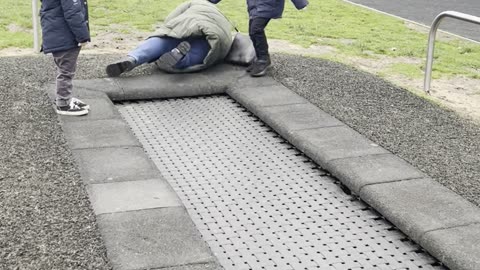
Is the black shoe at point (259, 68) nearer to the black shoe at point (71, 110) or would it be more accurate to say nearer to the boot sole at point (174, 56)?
the boot sole at point (174, 56)

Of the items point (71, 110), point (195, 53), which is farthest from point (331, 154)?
point (195, 53)

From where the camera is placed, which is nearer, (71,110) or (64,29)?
(64,29)

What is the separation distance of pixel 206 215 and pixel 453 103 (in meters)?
3.50

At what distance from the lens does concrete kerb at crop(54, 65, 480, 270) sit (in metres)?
3.88

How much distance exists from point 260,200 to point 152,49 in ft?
9.70

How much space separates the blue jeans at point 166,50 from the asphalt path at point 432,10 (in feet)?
17.2

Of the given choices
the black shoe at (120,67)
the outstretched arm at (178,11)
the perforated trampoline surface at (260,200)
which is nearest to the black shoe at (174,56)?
the black shoe at (120,67)

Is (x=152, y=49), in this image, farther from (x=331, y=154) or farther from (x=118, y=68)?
(x=331, y=154)

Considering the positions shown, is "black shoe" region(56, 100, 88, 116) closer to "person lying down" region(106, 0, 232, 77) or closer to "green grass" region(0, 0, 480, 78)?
"person lying down" region(106, 0, 232, 77)

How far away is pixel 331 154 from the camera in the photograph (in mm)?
5000

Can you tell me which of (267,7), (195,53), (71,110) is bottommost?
(71,110)

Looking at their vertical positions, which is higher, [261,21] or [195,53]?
[261,21]

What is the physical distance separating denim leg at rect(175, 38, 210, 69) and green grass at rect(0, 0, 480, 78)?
2.08 metres

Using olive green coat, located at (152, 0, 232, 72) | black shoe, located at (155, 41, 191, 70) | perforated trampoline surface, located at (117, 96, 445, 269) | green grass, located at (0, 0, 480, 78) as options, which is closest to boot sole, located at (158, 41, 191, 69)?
black shoe, located at (155, 41, 191, 70)
